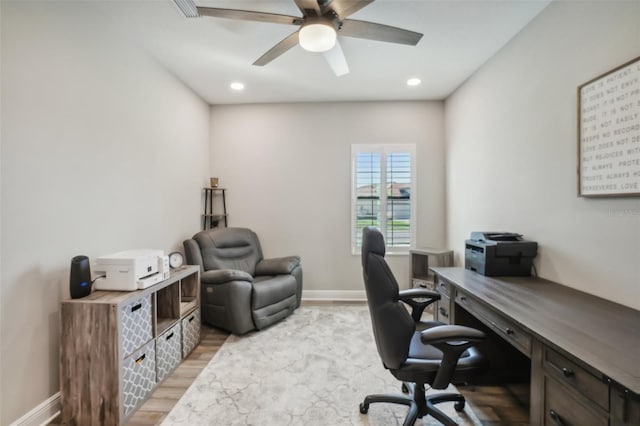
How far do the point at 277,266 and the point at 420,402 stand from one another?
2170 mm

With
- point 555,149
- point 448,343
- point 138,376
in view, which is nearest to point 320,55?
point 555,149

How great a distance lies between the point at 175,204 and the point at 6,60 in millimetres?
1773

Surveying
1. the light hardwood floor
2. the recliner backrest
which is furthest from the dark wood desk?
the recliner backrest

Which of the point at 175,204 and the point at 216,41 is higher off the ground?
the point at 216,41

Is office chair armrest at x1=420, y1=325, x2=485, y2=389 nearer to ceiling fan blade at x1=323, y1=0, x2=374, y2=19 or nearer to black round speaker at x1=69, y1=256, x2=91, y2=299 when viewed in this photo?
ceiling fan blade at x1=323, y1=0, x2=374, y2=19

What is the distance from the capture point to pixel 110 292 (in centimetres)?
181

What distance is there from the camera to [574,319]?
1.28 metres

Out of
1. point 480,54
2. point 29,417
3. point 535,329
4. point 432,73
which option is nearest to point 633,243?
point 535,329

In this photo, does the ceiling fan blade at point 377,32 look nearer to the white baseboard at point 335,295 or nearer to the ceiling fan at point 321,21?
the ceiling fan at point 321,21

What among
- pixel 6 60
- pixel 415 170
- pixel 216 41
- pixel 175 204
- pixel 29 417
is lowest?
pixel 29 417

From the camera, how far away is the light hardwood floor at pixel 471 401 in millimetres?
1689

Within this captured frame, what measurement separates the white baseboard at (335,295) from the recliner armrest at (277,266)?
2.12 ft

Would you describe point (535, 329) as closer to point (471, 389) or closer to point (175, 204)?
point (471, 389)

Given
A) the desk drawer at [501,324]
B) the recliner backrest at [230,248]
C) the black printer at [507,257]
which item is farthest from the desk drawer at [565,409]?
the recliner backrest at [230,248]
